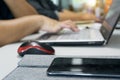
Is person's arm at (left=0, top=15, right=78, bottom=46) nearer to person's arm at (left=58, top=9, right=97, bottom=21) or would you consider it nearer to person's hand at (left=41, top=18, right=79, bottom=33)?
person's hand at (left=41, top=18, right=79, bottom=33)

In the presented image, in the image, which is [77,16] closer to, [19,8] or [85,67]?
[19,8]

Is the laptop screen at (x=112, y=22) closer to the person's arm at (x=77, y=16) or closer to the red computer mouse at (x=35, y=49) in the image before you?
the red computer mouse at (x=35, y=49)

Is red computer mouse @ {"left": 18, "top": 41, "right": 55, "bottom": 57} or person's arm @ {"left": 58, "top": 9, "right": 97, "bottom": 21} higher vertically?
red computer mouse @ {"left": 18, "top": 41, "right": 55, "bottom": 57}

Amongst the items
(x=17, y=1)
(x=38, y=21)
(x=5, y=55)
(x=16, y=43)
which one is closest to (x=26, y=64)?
(x=5, y=55)

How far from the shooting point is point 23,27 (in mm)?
1143

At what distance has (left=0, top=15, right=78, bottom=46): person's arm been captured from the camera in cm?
109

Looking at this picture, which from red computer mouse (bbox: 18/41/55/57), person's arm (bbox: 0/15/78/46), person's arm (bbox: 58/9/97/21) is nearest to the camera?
red computer mouse (bbox: 18/41/55/57)

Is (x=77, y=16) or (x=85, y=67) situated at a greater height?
(x=85, y=67)

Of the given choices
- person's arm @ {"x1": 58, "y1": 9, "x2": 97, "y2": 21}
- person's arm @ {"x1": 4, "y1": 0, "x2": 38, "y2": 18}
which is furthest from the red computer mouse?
person's arm @ {"x1": 58, "y1": 9, "x2": 97, "y2": 21}

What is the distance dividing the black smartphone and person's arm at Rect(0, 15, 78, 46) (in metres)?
0.48

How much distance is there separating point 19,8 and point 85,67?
1.03 metres

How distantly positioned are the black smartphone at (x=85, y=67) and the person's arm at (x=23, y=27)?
476 mm

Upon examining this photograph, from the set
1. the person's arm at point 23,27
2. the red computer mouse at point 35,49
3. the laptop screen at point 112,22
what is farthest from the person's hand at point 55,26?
the red computer mouse at point 35,49

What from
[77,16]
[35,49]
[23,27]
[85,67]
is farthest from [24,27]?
[77,16]
